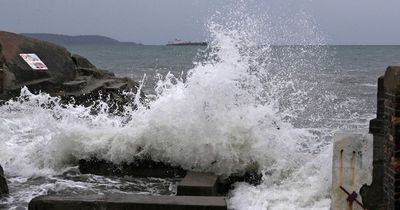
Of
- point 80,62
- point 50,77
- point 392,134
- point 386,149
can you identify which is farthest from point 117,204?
point 80,62

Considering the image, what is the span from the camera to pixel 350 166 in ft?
16.9

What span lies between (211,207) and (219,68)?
167 inches

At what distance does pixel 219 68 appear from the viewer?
9648mm

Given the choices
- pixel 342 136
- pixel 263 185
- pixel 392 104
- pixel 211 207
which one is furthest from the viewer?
pixel 263 185

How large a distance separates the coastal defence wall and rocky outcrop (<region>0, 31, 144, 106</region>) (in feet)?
46.7

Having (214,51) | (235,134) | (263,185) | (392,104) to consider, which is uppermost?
(214,51)

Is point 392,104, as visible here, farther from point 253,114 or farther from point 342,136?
point 253,114

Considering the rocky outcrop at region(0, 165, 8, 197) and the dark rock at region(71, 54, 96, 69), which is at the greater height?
the dark rock at region(71, 54, 96, 69)

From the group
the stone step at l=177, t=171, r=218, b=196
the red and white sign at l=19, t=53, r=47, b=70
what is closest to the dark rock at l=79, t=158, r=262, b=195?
the stone step at l=177, t=171, r=218, b=196

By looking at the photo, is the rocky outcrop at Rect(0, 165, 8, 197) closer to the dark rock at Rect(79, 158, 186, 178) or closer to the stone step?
the dark rock at Rect(79, 158, 186, 178)

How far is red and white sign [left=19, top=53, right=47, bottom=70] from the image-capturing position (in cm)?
1883

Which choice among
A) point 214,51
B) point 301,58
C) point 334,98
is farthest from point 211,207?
point 301,58

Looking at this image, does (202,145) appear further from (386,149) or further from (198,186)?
(386,149)

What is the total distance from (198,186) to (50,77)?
13472 millimetres
